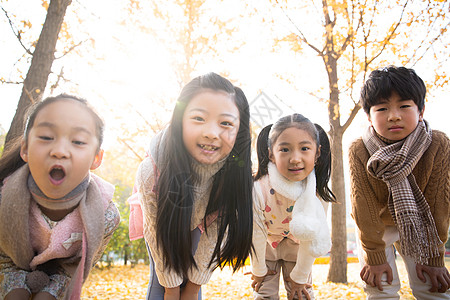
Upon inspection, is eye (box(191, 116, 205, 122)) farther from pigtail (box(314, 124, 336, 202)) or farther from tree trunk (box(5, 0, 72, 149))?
tree trunk (box(5, 0, 72, 149))

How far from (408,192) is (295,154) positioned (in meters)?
0.83

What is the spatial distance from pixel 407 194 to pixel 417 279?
67 cm

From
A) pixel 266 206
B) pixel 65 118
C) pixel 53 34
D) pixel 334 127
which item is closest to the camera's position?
pixel 65 118

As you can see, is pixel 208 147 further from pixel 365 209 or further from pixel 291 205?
pixel 365 209

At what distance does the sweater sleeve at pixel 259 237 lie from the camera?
2420mm

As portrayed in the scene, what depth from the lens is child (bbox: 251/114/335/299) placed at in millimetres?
2328

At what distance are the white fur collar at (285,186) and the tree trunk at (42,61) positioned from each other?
88.3 inches

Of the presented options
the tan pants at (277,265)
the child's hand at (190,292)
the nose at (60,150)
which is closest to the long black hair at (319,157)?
the tan pants at (277,265)

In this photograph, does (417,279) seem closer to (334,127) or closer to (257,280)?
(257,280)

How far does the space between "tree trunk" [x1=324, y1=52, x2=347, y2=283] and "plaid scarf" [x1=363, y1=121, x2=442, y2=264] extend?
10.0 feet

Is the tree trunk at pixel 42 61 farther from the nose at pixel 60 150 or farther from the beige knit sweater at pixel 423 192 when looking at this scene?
→ the beige knit sweater at pixel 423 192

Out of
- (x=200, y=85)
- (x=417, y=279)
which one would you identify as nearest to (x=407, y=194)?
(x=417, y=279)

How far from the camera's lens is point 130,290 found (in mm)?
4996

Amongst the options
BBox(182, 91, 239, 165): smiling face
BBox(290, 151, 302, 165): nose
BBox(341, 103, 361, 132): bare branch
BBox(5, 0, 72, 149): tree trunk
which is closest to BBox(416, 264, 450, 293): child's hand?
BBox(290, 151, 302, 165): nose
